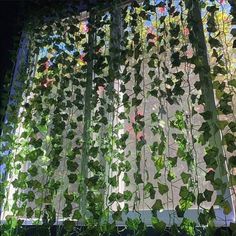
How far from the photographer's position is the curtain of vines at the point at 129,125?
1419 mm

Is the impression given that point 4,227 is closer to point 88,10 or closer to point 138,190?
point 138,190

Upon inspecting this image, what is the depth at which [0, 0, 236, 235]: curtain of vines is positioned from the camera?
142 centimetres

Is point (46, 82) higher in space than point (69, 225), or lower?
higher

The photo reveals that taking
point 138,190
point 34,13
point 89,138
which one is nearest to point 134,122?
point 89,138

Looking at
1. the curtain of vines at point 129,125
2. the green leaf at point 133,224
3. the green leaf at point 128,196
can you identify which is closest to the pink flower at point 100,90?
the curtain of vines at point 129,125

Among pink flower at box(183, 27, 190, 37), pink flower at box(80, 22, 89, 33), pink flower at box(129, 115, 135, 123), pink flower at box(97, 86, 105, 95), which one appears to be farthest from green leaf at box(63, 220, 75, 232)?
pink flower at box(80, 22, 89, 33)

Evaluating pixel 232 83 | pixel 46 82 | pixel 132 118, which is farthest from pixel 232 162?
pixel 46 82

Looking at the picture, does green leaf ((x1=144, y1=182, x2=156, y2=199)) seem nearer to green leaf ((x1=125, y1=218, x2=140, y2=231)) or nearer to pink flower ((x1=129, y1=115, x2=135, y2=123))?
green leaf ((x1=125, y1=218, x2=140, y2=231))

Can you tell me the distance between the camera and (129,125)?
180 cm

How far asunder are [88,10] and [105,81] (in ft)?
1.92

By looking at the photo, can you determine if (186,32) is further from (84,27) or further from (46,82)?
(46,82)

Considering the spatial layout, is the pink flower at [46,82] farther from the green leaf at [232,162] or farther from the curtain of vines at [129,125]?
the green leaf at [232,162]

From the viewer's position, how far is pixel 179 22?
1739 mm

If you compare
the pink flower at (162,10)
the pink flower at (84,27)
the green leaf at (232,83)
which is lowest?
the green leaf at (232,83)
